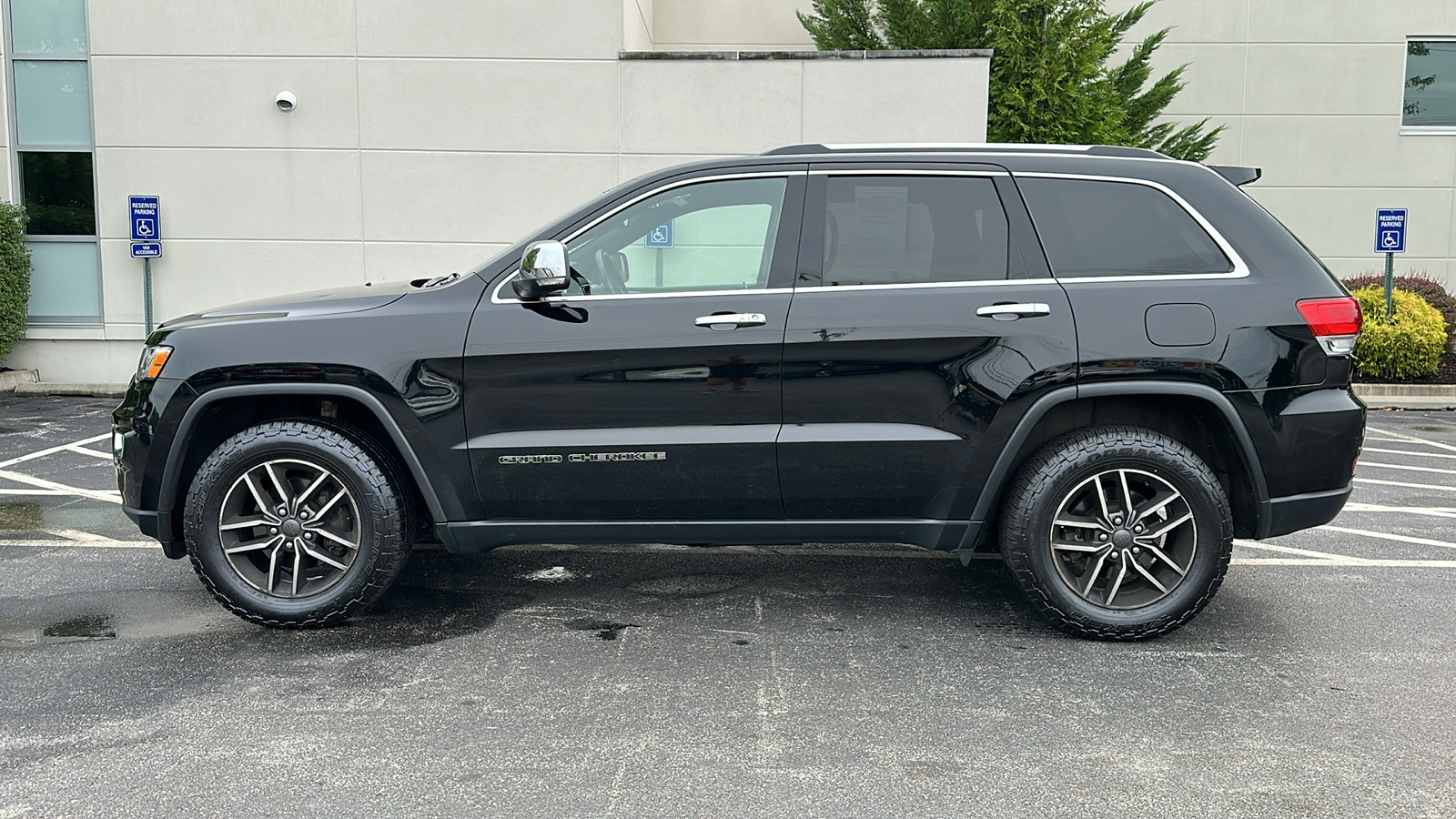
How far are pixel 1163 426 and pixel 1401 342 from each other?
1103cm

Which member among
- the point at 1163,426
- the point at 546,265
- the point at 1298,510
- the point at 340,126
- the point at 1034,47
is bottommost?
the point at 1298,510

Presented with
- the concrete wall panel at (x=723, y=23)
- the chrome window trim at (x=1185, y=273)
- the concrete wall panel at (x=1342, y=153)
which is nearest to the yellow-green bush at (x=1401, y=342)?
the concrete wall panel at (x=1342, y=153)

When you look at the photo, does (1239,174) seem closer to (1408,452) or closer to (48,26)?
(1408,452)

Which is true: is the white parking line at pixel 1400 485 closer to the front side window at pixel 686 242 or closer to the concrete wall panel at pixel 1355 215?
the front side window at pixel 686 242

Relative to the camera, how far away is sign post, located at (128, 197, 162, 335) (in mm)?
13094

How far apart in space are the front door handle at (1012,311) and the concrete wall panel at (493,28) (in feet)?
32.5

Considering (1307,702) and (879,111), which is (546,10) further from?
(1307,702)

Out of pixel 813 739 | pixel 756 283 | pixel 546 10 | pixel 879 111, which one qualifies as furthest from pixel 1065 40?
pixel 813 739

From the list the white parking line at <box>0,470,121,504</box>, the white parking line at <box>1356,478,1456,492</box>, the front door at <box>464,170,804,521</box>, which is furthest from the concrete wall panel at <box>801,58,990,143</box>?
the front door at <box>464,170,804,521</box>

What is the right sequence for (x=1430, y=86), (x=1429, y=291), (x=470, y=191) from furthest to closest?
1. (x=1430, y=86)
2. (x=1429, y=291)
3. (x=470, y=191)

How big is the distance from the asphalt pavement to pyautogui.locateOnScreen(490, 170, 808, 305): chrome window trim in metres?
1.32

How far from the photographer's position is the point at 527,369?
171 inches

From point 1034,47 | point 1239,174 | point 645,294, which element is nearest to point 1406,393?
point 1034,47

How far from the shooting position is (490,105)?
1330 cm
